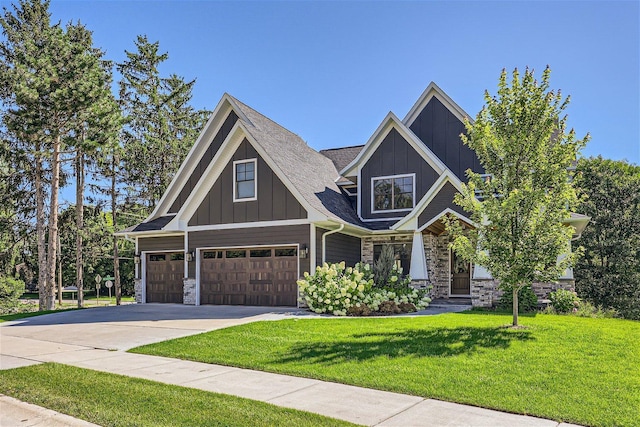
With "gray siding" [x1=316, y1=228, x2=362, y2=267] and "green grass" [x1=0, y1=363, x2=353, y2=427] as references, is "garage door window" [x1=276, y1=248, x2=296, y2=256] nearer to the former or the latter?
"gray siding" [x1=316, y1=228, x2=362, y2=267]

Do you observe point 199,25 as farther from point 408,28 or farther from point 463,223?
point 463,223

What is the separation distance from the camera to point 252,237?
55.5ft

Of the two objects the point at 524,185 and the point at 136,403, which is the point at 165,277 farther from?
the point at 136,403

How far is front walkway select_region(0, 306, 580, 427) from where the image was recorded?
5.25m

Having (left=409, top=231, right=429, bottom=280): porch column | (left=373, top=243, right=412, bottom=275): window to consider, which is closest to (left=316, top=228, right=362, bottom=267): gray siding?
(left=373, top=243, right=412, bottom=275): window

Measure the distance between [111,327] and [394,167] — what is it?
11362mm

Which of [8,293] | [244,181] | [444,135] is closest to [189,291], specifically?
[244,181]

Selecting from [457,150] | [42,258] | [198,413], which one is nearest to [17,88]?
[42,258]

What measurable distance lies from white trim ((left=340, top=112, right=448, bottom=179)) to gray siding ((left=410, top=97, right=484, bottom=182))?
3.93 feet

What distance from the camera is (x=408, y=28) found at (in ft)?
47.1

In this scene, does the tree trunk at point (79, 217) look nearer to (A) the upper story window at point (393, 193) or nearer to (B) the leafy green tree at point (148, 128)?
(B) the leafy green tree at point (148, 128)

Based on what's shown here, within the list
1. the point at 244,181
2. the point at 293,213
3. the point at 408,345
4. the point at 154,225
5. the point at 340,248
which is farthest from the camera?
the point at 154,225

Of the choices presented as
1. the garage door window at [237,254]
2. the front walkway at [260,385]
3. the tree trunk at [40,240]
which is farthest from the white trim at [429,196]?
the tree trunk at [40,240]

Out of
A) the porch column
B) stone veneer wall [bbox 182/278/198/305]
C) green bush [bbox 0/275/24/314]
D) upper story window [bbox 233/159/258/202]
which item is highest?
upper story window [bbox 233/159/258/202]
